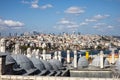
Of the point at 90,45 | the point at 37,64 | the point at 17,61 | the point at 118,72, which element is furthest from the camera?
the point at 90,45

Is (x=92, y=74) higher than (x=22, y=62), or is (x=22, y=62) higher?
(x=22, y=62)

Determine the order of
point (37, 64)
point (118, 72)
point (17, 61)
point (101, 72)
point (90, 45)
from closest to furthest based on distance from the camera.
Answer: point (17, 61) → point (37, 64) → point (118, 72) → point (101, 72) → point (90, 45)

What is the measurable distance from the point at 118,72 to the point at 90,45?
140750 mm

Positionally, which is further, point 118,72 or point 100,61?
point 100,61

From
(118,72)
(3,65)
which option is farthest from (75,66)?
(3,65)

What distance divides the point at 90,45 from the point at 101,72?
13589cm

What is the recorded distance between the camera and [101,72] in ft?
94.9

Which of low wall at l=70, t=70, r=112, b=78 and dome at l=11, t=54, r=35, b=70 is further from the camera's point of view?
low wall at l=70, t=70, r=112, b=78

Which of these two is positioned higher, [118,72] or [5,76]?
[5,76]

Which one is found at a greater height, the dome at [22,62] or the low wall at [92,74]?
the dome at [22,62]

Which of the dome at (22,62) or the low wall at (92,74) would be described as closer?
the dome at (22,62)

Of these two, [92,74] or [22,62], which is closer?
[22,62]

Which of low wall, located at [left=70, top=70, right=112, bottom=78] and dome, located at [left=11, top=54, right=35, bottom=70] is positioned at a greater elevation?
dome, located at [left=11, top=54, right=35, bottom=70]

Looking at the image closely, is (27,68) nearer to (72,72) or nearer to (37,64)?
(37,64)
